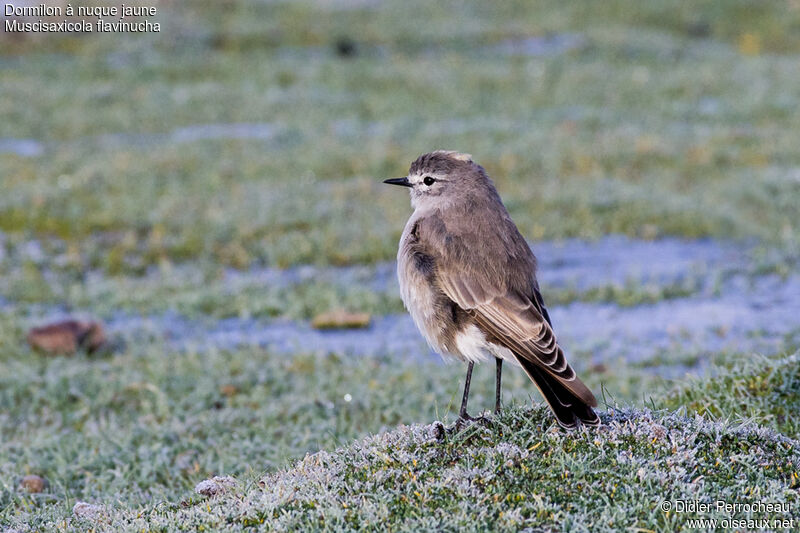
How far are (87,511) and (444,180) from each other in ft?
9.60

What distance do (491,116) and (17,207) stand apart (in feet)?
37.9

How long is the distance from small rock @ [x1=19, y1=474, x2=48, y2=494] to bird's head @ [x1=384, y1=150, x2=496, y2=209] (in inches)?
127

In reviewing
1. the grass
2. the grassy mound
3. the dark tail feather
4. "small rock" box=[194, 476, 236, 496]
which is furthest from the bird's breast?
"small rock" box=[194, 476, 236, 496]

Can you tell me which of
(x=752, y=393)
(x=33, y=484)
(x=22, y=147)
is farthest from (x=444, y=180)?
(x=22, y=147)

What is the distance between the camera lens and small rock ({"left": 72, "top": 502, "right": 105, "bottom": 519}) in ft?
16.8

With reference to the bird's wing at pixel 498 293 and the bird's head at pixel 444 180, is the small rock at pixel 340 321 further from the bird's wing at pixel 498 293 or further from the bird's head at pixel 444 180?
the bird's wing at pixel 498 293

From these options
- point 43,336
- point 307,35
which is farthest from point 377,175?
point 307,35

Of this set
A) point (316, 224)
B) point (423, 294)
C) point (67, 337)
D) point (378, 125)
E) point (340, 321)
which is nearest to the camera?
point (423, 294)

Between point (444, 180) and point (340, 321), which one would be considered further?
point (340, 321)

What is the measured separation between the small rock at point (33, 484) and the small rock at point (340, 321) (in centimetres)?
452

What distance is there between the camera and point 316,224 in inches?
567

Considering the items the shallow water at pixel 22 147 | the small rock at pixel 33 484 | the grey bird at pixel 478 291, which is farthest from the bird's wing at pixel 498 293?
the shallow water at pixel 22 147

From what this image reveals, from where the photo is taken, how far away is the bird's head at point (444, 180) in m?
5.91

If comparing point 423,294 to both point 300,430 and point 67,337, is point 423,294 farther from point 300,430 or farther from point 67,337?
point 67,337
